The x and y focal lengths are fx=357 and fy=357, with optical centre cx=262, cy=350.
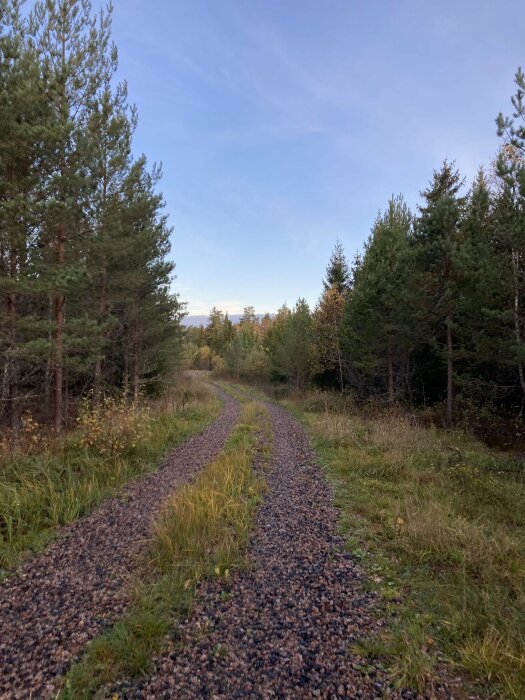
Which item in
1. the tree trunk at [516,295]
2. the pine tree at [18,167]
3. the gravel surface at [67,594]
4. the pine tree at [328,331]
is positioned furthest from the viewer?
the pine tree at [328,331]

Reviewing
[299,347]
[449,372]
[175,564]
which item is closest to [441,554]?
[175,564]

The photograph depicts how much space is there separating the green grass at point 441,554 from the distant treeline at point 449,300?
4.73m

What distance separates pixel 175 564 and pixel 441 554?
10.6 ft

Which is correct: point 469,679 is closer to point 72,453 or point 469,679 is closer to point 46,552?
point 46,552

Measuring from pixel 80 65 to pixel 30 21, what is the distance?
1216 mm

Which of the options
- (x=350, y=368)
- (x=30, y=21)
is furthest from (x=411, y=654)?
(x=350, y=368)

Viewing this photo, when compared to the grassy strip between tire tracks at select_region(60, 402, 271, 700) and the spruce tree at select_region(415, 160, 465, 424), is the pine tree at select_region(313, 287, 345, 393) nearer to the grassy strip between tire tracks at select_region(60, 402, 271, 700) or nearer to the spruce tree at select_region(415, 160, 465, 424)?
the spruce tree at select_region(415, 160, 465, 424)

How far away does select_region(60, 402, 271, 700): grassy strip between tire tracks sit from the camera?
9.29ft

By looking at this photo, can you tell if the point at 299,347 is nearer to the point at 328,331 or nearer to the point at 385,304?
the point at 328,331

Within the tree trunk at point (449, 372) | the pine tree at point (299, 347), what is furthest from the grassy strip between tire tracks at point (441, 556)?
the pine tree at point (299, 347)

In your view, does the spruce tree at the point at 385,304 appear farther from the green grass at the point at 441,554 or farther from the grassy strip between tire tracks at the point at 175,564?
the grassy strip between tire tracks at the point at 175,564

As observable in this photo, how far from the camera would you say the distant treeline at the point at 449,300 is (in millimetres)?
10539

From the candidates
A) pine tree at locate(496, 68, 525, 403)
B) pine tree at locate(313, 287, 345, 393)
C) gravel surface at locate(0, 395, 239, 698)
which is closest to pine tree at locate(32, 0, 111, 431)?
gravel surface at locate(0, 395, 239, 698)

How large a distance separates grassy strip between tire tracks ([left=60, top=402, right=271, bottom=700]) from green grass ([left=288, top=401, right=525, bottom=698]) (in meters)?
1.67
